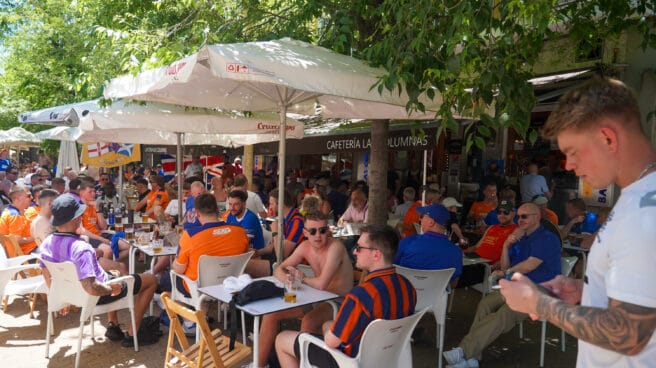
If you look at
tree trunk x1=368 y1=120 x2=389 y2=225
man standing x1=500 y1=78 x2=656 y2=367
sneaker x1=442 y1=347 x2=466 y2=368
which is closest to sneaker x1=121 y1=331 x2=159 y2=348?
tree trunk x1=368 y1=120 x2=389 y2=225

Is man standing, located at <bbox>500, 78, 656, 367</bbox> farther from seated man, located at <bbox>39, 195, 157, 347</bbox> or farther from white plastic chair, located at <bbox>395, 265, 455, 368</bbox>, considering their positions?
seated man, located at <bbox>39, 195, 157, 347</bbox>

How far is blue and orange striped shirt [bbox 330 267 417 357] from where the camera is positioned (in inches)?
108

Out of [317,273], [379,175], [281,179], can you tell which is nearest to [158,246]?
[281,179]

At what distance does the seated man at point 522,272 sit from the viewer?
A: 4082mm

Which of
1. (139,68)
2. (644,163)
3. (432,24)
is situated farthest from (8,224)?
(644,163)

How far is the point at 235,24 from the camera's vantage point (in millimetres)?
5879

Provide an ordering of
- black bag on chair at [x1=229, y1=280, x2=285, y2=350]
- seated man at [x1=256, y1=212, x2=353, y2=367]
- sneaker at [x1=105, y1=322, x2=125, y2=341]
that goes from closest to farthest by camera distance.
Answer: black bag on chair at [x1=229, y1=280, x2=285, y2=350] < seated man at [x1=256, y1=212, x2=353, y2=367] < sneaker at [x1=105, y1=322, x2=125, y2=341]

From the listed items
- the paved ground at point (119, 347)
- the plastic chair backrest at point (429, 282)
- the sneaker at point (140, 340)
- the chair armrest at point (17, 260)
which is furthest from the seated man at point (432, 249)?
the chair armrest at point (17, 260)

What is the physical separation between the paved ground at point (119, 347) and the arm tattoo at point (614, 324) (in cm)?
319

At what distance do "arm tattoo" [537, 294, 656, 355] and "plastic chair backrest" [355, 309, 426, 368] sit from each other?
1462mm

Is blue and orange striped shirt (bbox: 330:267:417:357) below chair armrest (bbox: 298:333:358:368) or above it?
above

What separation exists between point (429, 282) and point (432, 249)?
12.8 inches

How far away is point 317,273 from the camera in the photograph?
4133 millimetres

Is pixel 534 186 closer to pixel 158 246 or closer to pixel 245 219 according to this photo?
pixel 245 219
